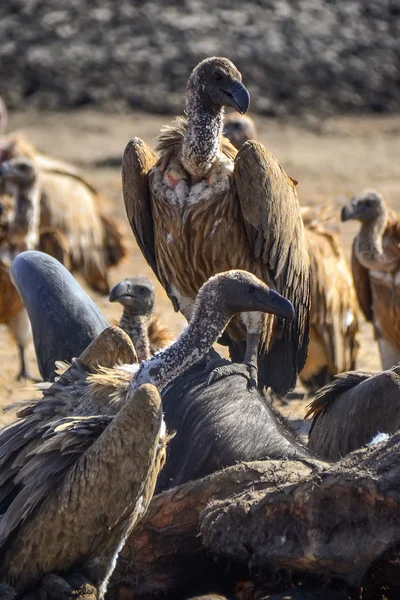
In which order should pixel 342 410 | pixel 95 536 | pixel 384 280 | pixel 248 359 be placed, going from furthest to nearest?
pixel 384 280 → pixel 248 359 → pixel 342 410 → pixel 95 536

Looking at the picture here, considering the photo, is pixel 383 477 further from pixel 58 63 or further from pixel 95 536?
pixel 58 63

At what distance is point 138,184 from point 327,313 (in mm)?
2538

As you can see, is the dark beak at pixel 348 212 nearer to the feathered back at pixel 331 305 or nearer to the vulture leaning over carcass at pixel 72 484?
the feathered back at pixel 331 305

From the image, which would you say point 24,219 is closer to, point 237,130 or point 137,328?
point 237,130

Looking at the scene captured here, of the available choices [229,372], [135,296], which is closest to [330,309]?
[135,296]

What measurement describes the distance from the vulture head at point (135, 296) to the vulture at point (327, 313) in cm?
188

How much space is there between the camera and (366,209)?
8398mm

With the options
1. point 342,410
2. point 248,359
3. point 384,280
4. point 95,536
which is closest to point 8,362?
point 384,280

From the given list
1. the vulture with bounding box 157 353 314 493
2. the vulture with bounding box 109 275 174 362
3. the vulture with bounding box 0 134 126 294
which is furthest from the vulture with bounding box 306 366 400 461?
the vulture with bounding box 0 134 126 294

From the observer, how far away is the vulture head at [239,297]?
4480 millimetres

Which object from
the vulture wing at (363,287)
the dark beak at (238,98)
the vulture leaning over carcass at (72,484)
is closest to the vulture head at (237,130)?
the vulture wing at (363,287)

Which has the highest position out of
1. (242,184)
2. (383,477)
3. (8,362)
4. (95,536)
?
(242,184)

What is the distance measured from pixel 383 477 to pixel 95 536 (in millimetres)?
917

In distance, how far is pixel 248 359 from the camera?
5.93 m
